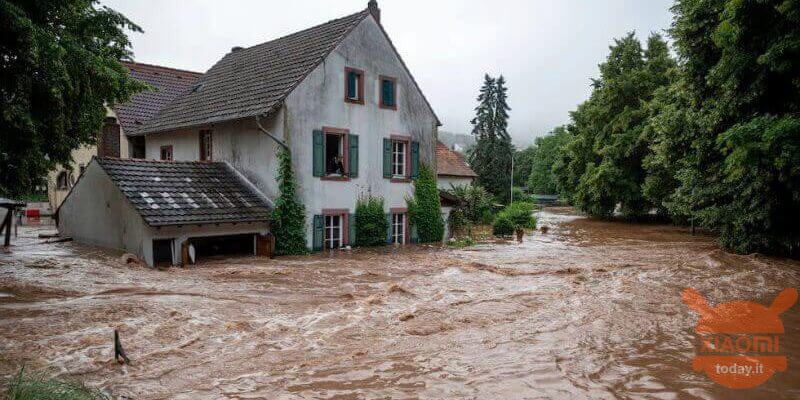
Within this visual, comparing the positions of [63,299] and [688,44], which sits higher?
[688,44]

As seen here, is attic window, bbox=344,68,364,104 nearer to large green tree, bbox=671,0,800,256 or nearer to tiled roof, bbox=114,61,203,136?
tiled roof, bbox=114,61,203,136

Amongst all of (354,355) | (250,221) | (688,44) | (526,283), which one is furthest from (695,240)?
(354,355)

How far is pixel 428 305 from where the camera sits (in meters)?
12.0

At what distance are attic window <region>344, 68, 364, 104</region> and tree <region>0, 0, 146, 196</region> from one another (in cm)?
871

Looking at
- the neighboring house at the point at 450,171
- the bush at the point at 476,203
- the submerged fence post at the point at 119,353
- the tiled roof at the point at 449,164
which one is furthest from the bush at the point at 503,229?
the submerged fence post at the point at 119,353

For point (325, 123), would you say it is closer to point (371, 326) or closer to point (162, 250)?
point (162, 250)

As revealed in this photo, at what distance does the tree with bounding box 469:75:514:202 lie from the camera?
2247 inches

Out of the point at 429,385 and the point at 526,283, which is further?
the point at 526,283

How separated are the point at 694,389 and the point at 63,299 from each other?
1141cm

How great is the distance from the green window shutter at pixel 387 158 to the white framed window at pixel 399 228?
1.78 m

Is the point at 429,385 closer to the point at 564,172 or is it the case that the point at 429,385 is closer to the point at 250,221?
the point at 250,221

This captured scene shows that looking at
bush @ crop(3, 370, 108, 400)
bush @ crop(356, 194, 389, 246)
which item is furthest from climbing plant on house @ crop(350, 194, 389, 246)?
bush @ crop(3, 370, 108, 400)

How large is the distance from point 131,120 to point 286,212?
14257 millimetres

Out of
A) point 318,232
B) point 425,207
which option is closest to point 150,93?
point 318,232
